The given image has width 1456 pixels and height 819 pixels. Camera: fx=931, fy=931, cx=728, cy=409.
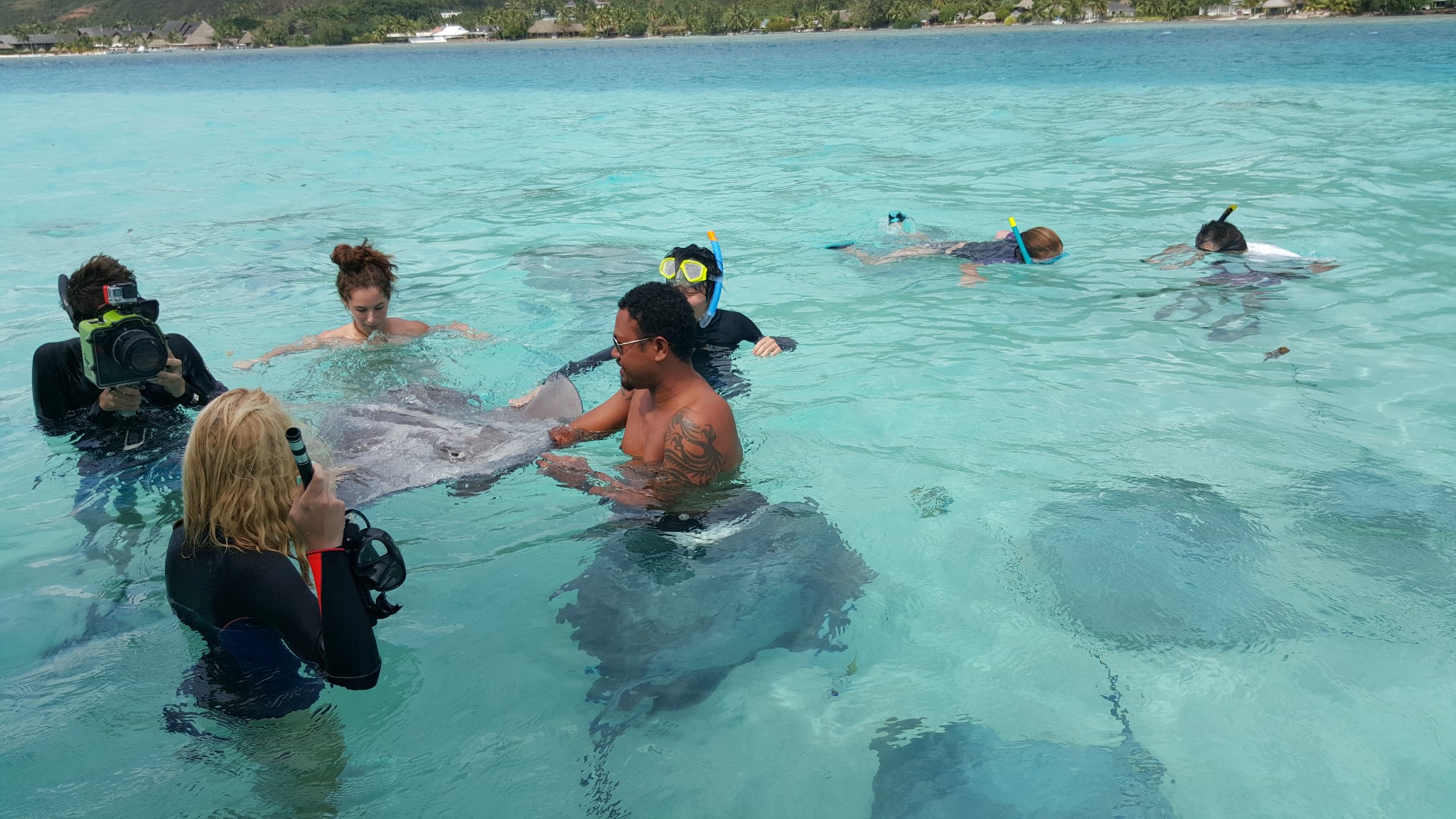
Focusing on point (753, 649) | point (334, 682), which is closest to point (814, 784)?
point (753, 649)

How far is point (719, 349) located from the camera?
5.68m

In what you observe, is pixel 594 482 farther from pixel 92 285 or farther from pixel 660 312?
pixel 92 285

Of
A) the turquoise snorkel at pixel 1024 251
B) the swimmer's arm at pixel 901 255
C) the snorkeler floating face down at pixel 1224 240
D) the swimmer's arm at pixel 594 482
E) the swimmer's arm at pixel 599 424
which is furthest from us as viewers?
the swimmer's arm at pixel 901 255

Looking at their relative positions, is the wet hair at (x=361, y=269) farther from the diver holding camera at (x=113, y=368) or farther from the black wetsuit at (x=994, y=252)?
the black wetsuit at (x=994, y=252)

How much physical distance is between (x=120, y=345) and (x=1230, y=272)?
8057 millimetres

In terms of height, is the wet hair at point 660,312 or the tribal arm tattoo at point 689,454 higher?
the wet hair at point 660,312

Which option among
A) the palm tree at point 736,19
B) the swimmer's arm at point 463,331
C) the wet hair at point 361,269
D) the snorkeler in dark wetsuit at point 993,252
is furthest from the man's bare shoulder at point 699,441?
the palm tree at point 736,19

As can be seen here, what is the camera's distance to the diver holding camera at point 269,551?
2285 mm

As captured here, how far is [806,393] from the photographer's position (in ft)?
20.6

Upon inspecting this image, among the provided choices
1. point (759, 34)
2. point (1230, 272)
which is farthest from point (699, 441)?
point (759, 34)

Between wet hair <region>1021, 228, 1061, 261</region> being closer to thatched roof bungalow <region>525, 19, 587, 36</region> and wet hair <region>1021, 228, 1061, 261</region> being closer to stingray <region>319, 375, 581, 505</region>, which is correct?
stingray <region>319, 375, 581, 505</region>

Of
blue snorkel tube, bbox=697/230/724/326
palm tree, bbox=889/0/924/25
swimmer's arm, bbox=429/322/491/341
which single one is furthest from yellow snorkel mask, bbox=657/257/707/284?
palm tree, bbox=889/0/924/25

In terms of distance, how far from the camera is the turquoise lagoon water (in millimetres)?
3100

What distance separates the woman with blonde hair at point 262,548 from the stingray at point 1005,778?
5.64 feet
